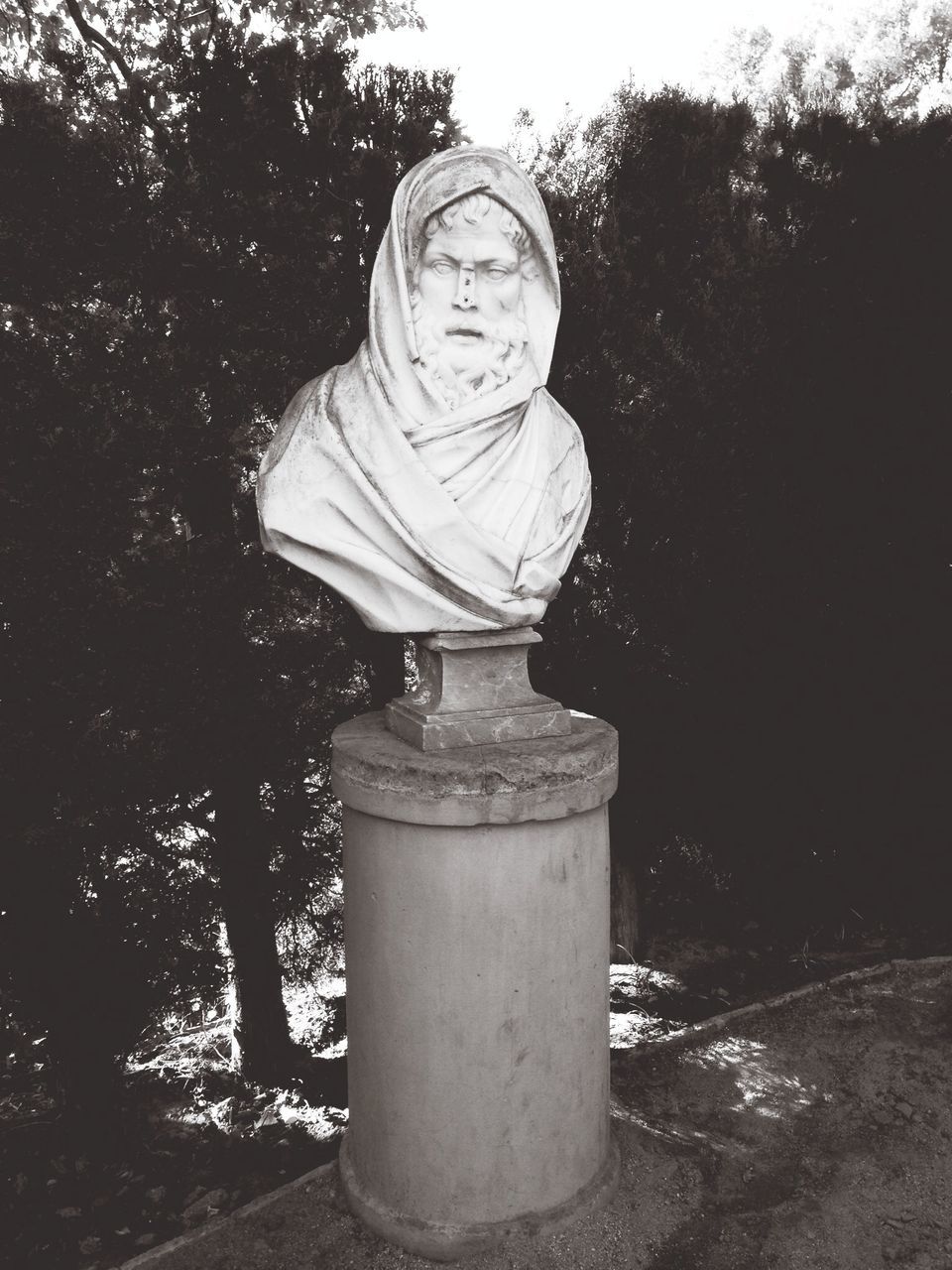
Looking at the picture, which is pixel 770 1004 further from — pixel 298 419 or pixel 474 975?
pixel 298 419

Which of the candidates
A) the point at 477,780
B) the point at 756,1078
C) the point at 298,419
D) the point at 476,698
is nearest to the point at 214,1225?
the point at 477,780

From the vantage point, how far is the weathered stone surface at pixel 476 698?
106 inches

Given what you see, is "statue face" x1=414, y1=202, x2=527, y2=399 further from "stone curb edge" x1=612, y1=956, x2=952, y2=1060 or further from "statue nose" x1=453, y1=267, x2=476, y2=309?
"stone curb edge" x1=612, y1=956, x2=952, y2=1060

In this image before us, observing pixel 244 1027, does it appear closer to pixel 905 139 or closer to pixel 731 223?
pixel 731 223

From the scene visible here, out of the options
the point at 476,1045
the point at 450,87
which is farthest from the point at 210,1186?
the point at 450,87

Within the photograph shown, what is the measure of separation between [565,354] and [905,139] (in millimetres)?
1996

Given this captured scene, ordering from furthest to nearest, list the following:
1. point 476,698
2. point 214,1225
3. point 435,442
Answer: point 214,1225, point 476,698, point 435,442

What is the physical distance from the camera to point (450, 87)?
4230mm

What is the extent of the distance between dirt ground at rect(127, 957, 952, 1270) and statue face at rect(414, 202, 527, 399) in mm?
2252

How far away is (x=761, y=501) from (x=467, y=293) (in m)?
2.36

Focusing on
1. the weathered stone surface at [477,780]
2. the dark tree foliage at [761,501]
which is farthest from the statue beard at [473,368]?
the dark tree foliage at [761,501]

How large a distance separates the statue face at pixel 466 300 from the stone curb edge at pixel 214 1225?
227 cm

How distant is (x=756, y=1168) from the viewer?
10.2 ft

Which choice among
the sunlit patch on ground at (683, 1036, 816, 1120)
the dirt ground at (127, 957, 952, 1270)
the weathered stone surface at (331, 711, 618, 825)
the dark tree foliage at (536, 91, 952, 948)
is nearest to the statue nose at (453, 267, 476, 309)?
the weathered stone surface at (331, 711, 618, 825)
